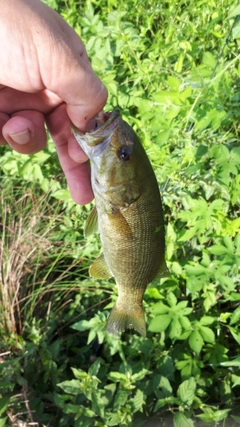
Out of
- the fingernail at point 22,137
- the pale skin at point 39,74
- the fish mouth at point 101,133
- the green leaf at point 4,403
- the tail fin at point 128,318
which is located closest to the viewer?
the pale skin at point 39,74

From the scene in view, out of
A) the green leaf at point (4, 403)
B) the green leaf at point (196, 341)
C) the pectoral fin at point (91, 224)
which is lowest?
the green leaf at point (4, 403)

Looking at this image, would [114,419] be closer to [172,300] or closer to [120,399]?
[120,399]

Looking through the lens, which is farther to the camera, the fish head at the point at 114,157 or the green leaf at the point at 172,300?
the green leaf at the point at 172,300

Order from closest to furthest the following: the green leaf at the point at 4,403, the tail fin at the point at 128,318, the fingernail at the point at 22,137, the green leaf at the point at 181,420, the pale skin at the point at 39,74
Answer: the pale skin at the point at 39,74, the fingernail at the point at 22,137, the tail fin at the point at 128,318, the green leaf at the point at 181,420, the green leaf at the point at 4,403

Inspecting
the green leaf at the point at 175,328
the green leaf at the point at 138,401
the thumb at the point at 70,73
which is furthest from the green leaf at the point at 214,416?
the thumb at the point at 70,73

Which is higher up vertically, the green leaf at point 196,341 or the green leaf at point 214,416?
the green leaf at point 196,341

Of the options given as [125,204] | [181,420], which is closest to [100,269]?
[125,204]

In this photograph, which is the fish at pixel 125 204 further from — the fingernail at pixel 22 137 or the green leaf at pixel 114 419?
the green leaf at pixel 114 419

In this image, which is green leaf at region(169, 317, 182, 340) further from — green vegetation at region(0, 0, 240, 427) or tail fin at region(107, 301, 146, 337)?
tail fin at region(107, 301, 146, 337)

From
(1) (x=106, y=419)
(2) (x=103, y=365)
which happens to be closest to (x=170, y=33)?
(2) (x=103, y=365)
